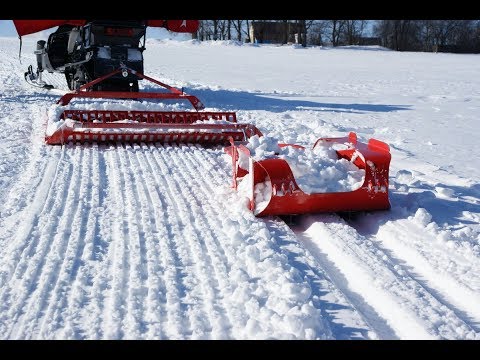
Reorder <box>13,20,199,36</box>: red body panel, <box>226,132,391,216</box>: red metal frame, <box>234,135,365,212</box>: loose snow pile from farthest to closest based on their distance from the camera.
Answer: <box>13,20,199,36</box>: red body panel < <box>234,135,365,212</box>: loose snow pile < <box>226,132,391,216</box>: red metal frame

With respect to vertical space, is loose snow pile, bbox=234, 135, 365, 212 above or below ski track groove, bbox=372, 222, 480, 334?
above

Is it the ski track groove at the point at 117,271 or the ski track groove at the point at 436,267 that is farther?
the ski track groove at the point at 436,267

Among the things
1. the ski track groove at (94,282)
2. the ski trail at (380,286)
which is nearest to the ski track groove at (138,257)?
the ski track groove at (94,282)

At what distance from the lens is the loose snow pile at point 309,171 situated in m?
4.24

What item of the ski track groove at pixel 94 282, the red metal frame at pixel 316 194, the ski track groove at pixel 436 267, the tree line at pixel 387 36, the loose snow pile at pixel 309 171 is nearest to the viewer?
the ski track groove at pixel 94 282

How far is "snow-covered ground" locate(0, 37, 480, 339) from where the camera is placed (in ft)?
8.87

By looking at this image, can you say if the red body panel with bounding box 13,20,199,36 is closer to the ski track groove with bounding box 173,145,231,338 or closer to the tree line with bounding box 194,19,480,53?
the ski track groove with bounding box 173,145,231,338

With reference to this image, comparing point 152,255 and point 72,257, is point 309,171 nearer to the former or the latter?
point 152,255

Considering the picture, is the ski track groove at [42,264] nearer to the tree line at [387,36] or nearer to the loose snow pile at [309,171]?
the loose snow pile at [309,171]

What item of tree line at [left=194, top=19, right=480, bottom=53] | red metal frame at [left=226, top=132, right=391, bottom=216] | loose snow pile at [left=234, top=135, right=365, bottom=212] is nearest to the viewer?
red metal frame at [left=226, top=132, right=391, bottom=216]

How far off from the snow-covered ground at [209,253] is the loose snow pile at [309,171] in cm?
20

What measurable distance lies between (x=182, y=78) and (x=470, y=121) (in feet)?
31.4

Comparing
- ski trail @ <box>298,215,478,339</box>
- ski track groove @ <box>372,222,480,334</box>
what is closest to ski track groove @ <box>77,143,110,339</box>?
ski trail @ <box>298,215,478,339</box>

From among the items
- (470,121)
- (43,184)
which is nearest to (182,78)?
(470,121)
